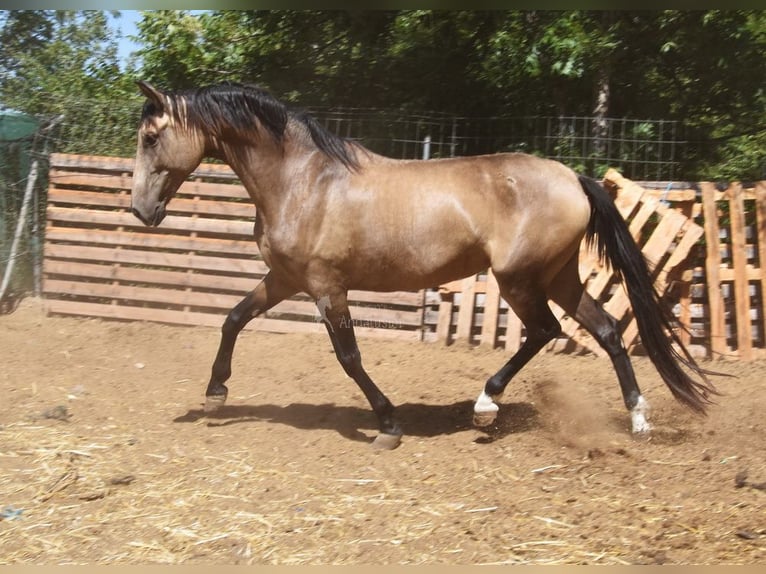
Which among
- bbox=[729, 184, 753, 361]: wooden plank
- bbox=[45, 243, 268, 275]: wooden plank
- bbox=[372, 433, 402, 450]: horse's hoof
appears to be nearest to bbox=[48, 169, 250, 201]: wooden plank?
bbox=[45, 243, 268, 275]: wooden plank

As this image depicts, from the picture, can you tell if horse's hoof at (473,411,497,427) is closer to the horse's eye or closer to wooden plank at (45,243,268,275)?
the horse's eye

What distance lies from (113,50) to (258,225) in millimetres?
11952

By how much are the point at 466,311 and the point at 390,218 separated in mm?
2750

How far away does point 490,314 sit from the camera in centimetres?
734

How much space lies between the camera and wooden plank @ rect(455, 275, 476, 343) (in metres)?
7.42

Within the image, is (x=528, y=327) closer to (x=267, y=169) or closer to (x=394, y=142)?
A: (x=267, y=169)

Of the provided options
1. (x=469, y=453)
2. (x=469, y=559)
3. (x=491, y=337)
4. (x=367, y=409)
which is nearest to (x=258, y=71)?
(x=491, y=337)

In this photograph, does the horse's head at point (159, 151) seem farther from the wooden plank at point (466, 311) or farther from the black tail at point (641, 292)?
the wooden plank at point (466, 311)

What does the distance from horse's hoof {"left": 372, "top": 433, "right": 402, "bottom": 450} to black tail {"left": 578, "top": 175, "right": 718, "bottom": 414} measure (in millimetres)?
1743

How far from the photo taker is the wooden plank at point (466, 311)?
742 centimetres

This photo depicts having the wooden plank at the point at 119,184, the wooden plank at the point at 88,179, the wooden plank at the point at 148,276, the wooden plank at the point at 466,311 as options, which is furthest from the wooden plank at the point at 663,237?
the wooden plank at the point at 88,179

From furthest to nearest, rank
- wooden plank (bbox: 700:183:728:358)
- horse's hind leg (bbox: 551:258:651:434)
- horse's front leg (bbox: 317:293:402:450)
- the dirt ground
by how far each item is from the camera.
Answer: wooden plank (bbox: 700:183:728:358)
horse's hind leg (bbox: 551:258:651:434)
horse's front leg (bbox: 317:293:402:450)
the dirt ground

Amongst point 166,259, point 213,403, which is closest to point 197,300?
point 166,259

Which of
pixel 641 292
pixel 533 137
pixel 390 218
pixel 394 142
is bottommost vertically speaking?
pixel 641 292
